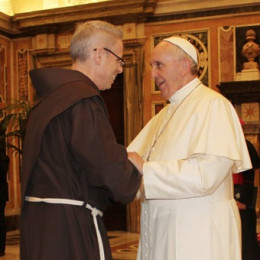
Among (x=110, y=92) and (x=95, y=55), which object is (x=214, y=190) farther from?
(x=110, y=92)

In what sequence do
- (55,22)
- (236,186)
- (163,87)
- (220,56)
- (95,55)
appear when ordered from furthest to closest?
(55,22)
(220,56)
(236,186)
(163,87)
(95,55)

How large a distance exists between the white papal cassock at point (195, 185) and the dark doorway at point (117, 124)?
25.5 ft

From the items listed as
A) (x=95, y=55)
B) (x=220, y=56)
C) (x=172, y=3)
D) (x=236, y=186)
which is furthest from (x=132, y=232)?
(x=95, y=55)

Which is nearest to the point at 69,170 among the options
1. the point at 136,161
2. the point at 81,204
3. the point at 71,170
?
the point at 71,170

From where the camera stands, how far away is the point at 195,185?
267cm

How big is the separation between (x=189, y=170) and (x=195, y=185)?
0.08 m

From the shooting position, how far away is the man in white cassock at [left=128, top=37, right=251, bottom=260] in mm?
2686

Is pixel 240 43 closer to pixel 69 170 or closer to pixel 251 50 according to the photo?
pixel 251 50

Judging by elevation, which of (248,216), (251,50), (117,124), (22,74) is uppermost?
(251,50)

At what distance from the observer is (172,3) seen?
1034cm

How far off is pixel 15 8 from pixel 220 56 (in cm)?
480

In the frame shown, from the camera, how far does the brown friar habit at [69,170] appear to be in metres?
2.16

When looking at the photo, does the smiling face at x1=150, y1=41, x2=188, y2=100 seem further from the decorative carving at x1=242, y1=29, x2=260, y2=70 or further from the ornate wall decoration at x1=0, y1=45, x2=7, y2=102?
the ornate wall decoration at x1=0, y1=45, x2=7, y2=102

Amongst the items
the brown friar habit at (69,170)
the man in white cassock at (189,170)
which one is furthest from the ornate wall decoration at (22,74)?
the brown friar habit at (69,170)
